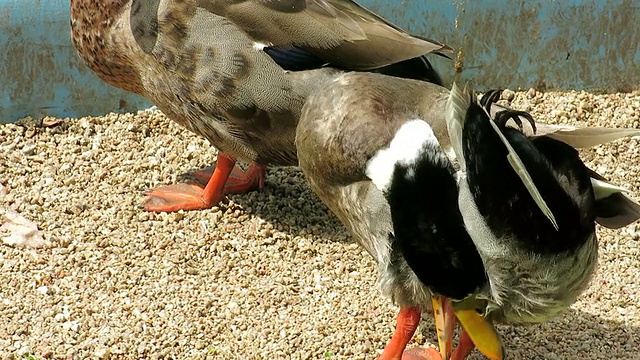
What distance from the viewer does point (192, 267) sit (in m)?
4.49

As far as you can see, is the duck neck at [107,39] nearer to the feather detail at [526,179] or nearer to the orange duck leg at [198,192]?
the orange duck leg at [198,192]

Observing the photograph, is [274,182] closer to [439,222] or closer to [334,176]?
[334,176]

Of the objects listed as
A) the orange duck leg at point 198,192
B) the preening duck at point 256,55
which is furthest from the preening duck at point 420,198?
the orange duck leg at point 198,192

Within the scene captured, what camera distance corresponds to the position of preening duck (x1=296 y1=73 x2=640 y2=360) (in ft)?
10.5

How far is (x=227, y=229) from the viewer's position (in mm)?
4812

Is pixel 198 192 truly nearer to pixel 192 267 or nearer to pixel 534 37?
pixel 192 267

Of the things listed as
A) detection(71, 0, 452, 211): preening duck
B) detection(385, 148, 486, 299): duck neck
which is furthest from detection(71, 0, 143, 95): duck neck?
detection(385, 148, 486, 299): duck neck

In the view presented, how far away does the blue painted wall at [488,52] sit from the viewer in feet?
18.2

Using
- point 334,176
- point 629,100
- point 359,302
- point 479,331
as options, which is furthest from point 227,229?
point 629,100

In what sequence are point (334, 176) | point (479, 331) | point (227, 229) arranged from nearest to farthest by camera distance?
point (479, 331), point (334, 176), point (227, 229)

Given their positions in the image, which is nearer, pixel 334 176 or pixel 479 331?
pixel 479 331

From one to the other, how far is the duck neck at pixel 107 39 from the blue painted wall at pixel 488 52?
73 centimetres

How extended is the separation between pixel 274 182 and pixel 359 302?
120 centimetres

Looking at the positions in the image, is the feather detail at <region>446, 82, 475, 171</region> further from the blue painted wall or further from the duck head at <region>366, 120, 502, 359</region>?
the blue painted wall
